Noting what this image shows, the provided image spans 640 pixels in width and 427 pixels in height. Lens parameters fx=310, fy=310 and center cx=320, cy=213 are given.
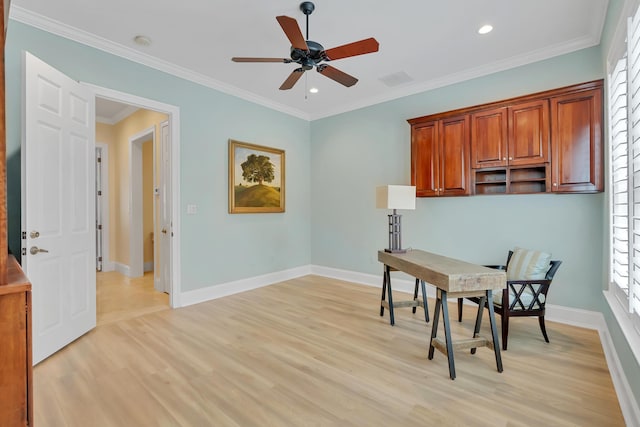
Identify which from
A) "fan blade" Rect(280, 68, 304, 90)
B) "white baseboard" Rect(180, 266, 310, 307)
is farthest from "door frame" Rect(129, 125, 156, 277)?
"fan blade" Rect(280, 68, 304, 90)

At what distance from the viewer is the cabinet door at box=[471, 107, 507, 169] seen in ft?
11.0

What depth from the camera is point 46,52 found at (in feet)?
9.17

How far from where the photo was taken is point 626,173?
2.13 metres

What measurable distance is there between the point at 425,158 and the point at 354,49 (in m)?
1.96

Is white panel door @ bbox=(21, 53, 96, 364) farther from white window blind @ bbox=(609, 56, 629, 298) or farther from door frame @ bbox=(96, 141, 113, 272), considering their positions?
white window blind @ bbox=(609, 56, 629, 298)

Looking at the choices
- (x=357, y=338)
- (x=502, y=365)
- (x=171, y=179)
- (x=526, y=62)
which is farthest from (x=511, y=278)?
(x=171, y=179)

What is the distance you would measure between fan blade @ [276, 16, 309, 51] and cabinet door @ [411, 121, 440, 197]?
6.90 feet

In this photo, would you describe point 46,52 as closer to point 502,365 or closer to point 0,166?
point 0,166

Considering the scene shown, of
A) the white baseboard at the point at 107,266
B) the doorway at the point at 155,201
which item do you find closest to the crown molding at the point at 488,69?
the doorway at the point at 155,201

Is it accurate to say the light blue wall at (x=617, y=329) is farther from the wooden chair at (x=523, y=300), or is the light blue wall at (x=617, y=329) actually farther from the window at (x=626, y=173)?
the wooden chair at (x=523, y=300)

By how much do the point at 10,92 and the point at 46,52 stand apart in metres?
0.54

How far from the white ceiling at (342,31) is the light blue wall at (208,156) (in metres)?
0.17

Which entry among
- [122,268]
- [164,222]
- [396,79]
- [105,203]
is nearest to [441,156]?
[396,79]

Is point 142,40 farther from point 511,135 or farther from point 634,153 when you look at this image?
point 634,153
